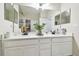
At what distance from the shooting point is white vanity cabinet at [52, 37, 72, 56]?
1.56 meters

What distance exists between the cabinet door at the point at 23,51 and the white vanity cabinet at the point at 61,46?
27 centimetres

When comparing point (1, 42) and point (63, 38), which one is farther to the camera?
point (63, 38)

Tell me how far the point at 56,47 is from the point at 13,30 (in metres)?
0.66

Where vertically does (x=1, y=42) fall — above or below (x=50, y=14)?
below

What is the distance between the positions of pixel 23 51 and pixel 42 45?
284 mm

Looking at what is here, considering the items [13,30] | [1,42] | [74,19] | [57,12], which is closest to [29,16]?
[13,30]

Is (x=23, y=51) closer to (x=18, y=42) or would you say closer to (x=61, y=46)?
(x=18, y=42)

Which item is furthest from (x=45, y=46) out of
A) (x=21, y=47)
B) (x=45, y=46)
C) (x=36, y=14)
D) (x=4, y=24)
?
(x=4, y=24)

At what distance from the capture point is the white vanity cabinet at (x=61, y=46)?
61.6 inches

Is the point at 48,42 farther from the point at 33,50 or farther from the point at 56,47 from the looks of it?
the point at 33,50

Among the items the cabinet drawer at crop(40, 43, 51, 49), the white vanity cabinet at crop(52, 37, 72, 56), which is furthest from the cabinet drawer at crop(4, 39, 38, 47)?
the white vanity cabinet at crop(52, 37, 72, 56)

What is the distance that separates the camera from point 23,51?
1.54 metres

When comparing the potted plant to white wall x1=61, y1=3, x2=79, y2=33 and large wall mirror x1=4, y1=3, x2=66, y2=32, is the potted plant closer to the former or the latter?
large wall mirror x1=4, y1=3, x2=66, y2=32

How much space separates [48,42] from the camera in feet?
5.17
